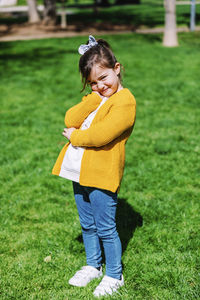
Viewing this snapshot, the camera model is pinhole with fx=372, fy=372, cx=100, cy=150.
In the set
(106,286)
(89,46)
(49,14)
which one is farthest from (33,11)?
(106,286)

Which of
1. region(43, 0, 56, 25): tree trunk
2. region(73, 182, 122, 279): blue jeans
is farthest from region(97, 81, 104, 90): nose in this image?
region(43, 0, 56, 25): tree trunk

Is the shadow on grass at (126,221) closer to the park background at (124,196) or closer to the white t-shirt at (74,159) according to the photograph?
the park background at (124,196)

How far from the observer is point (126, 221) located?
149 inches

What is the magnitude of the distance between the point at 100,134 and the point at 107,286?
1.20 metres

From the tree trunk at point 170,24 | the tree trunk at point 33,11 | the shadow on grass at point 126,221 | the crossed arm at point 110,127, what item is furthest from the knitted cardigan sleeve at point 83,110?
the tree trunk at point 33,11

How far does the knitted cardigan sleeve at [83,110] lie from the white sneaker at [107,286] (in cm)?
121

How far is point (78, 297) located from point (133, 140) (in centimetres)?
343

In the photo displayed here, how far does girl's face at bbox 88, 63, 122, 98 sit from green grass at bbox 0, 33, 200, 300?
59.4 inches

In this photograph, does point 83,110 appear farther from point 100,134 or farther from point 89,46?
point 89,46

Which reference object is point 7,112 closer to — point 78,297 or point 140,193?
point 140,193

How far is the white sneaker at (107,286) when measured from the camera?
2791 millimetres

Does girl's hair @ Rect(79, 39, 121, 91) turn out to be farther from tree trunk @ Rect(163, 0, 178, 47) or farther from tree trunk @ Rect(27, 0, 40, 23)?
tree trunk @ Rect(27, 0, 40, 23)

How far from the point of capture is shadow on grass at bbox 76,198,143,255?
3.55m

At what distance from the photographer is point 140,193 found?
14.3 feet
